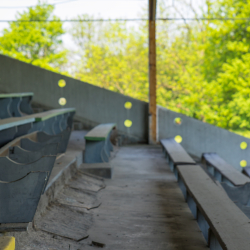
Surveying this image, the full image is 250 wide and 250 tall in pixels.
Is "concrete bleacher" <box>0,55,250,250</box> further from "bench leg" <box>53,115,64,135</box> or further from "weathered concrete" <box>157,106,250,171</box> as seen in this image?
"weathered concrete" <box>157,106,250,171</box>

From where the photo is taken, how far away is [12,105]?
15.8 ft

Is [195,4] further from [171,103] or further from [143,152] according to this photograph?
[143,152]

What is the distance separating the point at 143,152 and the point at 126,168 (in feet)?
5.55

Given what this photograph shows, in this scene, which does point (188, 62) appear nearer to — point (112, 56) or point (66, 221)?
point (112, 56)

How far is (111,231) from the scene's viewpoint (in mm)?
2582

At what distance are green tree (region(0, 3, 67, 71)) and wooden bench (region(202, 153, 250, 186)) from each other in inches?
622

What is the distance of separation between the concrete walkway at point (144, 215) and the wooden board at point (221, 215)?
27cm

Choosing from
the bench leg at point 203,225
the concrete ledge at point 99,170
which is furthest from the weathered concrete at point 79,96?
the bench leg at point 203,225

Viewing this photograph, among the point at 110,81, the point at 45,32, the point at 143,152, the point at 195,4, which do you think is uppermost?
the point at 195,4

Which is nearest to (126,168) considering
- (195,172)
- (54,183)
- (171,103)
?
(195,172)

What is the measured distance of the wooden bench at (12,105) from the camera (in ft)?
14.6

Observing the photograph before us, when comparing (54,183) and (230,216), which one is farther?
(54,183)

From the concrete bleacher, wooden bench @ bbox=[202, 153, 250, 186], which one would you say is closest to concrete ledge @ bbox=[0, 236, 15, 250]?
the concrete bleacher

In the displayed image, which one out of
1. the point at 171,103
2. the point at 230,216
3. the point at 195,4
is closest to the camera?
the point at 230,216
